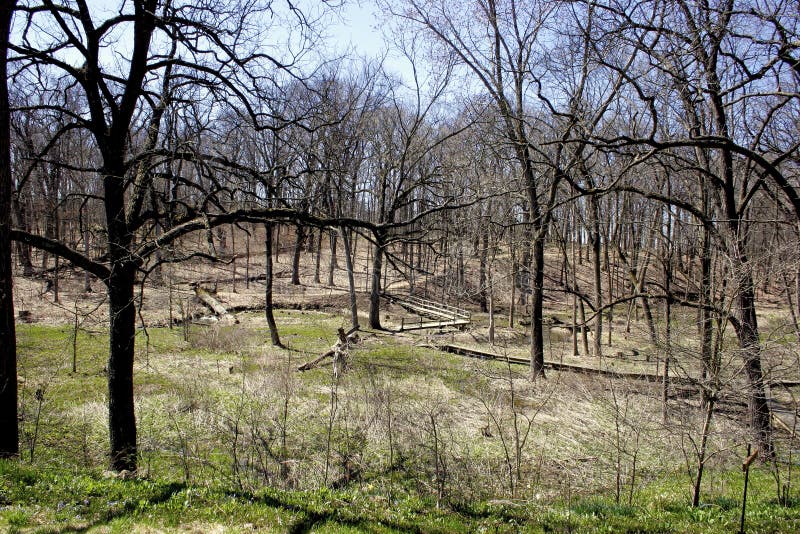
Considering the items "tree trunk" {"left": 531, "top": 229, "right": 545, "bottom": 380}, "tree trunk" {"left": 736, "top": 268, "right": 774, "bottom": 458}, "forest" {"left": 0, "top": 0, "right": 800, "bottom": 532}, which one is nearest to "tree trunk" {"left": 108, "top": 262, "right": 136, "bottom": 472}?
"forest" {"left": 0, "top": 0, "right": 800, "bottom": 532}

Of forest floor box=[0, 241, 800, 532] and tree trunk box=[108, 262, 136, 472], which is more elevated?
tree trunk box=[108, 262, 136, 472]

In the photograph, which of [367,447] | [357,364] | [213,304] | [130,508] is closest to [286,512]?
[130,508]

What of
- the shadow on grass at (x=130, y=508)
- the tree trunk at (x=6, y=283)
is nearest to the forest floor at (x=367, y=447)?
the shadow on grass at (x=130, y=508)

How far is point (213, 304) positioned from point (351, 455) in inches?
731

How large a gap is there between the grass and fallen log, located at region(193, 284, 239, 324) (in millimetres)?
5690

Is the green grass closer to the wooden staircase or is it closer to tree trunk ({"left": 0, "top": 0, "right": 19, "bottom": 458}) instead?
tree trunk ({"left": 0, "top": 0, "right": 19, "bottom": 458})

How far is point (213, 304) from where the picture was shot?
2470cm

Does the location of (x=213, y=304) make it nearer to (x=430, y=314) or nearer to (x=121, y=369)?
(x=430, y=314)

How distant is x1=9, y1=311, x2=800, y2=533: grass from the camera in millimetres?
5055

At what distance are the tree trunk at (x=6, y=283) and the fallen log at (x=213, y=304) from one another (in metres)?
16.8

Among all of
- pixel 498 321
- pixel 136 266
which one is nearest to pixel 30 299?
pixel 136 266

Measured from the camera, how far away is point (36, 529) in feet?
13.6

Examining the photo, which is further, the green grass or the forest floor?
the forest floor

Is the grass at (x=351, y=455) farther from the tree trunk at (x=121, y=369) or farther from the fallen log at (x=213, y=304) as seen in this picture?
the fallen log at (x=213, y=304)
